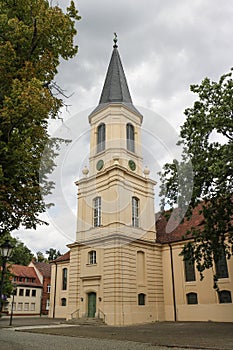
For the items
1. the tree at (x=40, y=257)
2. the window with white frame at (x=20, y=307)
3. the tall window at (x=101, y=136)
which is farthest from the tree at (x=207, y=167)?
the tree at (x=40, y=257)

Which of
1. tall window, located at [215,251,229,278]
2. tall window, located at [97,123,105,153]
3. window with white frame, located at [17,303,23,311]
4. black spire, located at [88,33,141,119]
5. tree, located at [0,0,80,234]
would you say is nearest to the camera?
tree, located at [0,0,80,234]

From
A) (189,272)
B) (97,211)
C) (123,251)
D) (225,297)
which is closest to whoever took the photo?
(225,297)

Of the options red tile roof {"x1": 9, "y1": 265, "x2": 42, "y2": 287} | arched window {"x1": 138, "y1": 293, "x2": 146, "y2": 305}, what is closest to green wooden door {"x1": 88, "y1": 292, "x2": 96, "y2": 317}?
arched window {"x1": 138, "y1": 293, "x2": 146, "y2": 305}

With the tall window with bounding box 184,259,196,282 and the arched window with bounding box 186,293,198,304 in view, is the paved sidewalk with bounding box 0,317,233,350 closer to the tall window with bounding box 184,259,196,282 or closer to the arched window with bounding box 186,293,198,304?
the arched window with bounding box 186,293,198,304

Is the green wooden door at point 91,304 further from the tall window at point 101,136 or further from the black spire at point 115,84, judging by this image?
the black spire at point 115,84

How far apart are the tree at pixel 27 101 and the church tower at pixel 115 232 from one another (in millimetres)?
15042

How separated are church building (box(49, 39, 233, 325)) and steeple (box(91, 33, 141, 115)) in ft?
0.53

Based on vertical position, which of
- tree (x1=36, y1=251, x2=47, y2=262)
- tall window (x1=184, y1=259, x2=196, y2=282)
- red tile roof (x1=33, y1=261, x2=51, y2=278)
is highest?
tree (x1=36, y1=251, x2=47, y2=262)

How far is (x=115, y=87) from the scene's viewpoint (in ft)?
107

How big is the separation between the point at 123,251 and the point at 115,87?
16.8m

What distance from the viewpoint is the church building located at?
82.0ft

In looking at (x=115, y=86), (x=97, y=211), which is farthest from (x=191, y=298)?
(x=115, y=86)

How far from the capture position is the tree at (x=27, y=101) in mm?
8164

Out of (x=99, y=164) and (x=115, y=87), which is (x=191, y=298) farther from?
(x=115, y=87)
